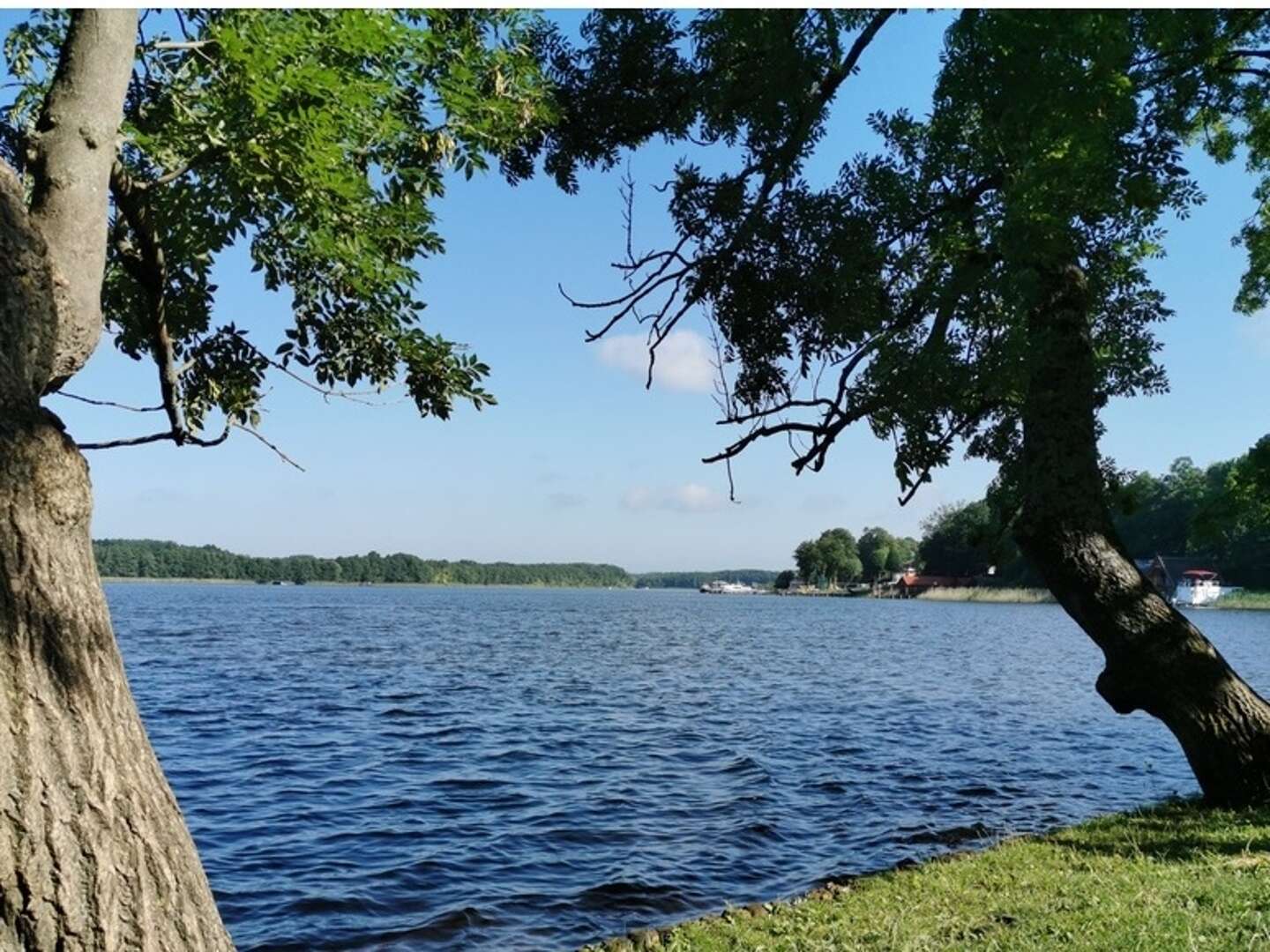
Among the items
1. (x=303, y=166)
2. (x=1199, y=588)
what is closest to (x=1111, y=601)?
(x=303, y=166)

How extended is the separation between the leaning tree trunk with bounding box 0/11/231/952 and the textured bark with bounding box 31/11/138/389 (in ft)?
0.58

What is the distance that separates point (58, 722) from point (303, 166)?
3.57 metres

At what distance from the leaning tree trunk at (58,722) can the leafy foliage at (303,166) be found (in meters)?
1.47

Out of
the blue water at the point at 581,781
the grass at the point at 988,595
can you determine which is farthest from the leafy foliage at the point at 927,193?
the grass at the point at 988,595

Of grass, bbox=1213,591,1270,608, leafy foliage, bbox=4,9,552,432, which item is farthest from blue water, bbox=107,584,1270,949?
grass, bbox=1213,591,1270,608

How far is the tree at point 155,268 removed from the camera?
10.3 ft

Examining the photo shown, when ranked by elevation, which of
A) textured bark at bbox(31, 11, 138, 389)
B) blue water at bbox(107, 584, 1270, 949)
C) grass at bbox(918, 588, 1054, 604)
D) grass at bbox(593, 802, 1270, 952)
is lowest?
grass at bbox(918, 588, 1054, 604)

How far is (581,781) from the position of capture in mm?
16547

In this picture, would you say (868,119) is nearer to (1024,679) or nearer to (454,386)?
(454,386)

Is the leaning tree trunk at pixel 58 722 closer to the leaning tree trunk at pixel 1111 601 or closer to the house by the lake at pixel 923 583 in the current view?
the leaning tree trunk at pixel 1111 601

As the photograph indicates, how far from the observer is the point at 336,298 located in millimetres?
7633

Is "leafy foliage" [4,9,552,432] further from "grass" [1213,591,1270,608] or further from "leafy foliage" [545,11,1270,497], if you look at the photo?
"grass" [1213,591,1270,608]

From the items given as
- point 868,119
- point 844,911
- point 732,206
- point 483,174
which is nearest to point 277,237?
point 483,174

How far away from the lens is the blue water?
10891mm
